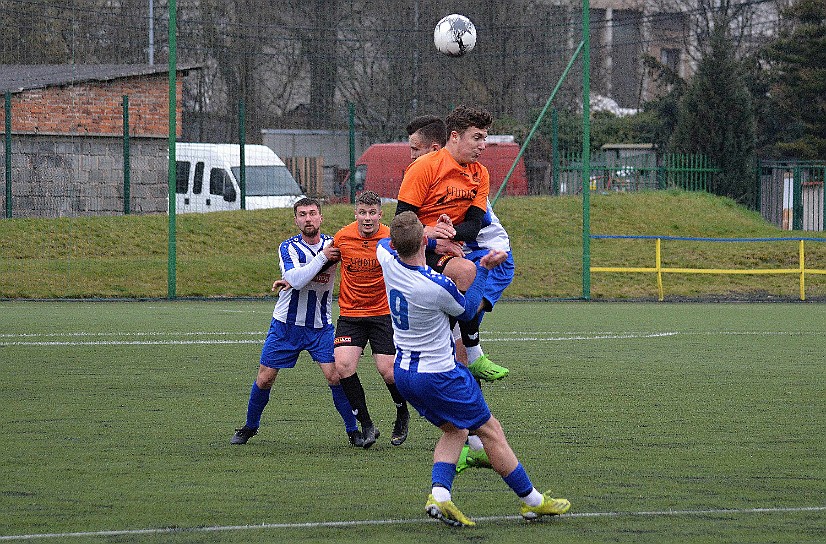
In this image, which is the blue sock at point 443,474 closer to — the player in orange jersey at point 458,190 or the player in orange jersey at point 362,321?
the player in orange jersey at point 458,190

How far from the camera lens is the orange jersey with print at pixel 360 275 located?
26.9 feet

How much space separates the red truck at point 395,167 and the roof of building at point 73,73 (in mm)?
4207

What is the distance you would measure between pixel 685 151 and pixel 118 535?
31471 millimetres

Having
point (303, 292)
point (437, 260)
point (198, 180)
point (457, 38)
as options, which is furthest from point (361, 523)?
point (198, 180)

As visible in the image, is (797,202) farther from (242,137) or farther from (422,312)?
(422,312)

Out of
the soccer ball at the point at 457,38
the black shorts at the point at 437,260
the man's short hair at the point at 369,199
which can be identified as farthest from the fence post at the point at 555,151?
the black shorts at the point at 437,260

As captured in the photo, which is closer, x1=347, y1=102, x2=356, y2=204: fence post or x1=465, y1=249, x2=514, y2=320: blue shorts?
x1=465, y1=249, x2=514, y2=320: blue shorts

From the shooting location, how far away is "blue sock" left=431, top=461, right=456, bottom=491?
19.1 ft

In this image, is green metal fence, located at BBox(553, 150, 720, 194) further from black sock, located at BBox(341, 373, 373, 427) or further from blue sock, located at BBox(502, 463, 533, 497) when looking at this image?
blue sock, located at BBox(502, 463, 533, 497)

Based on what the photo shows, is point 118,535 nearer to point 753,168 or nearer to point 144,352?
point 144,352

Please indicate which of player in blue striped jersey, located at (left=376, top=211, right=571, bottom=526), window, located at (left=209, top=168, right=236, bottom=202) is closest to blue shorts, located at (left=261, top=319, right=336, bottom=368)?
player in blue striped jersey, located at (left=376, top=211, right=571, bottom=526)

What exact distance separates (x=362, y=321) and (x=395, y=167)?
19.2m

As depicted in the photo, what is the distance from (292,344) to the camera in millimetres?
8375

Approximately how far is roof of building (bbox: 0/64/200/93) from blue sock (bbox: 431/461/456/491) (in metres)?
22.1
